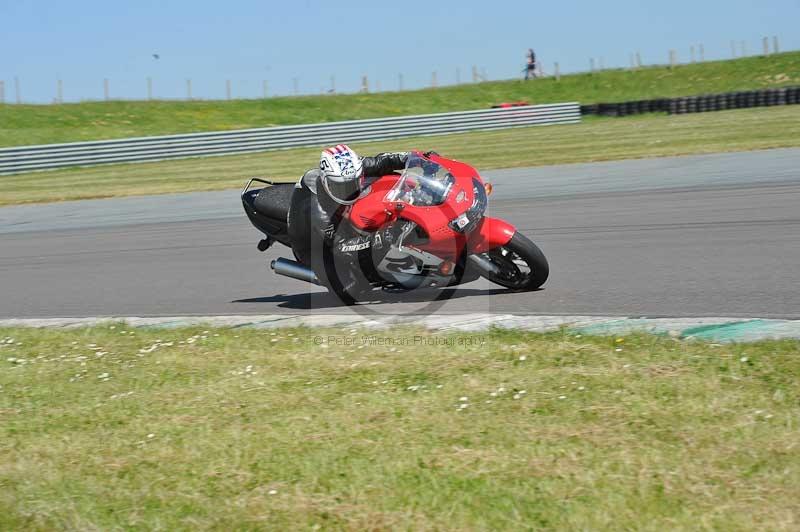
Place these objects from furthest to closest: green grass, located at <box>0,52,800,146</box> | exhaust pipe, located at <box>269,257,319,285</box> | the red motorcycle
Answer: green grass, located at <box>0,52,800,146</box>
exhaust pipe, located at <box>269,257,319,285</box>
the red motorcycle

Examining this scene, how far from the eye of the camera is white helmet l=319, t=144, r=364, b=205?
7793 millimetres

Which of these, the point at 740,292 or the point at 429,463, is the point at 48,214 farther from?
the point at 429,463

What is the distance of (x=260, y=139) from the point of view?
1240 inches

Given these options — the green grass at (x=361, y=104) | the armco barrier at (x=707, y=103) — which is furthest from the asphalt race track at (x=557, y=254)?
the green grass at (x=361, y=104)

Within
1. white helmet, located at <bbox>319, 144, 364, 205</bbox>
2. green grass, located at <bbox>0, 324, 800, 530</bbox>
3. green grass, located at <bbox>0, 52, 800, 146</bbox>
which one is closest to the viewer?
green grass, located at <bbox>0, 324, 800, 530</bbox>

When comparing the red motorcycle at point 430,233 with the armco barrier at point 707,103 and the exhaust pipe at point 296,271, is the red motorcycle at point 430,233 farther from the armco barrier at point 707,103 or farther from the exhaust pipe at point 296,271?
the armco barrier at point 707,103

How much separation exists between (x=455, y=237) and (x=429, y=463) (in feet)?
11.4

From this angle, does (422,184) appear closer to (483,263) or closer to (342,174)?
(342,174)

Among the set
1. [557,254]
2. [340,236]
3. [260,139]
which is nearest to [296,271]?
[340,236]

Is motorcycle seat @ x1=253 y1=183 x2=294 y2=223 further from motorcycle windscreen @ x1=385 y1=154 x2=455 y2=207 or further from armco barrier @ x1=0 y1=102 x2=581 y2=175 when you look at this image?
armco barrier @ x1=0 y1=102 x2=581 y2=175

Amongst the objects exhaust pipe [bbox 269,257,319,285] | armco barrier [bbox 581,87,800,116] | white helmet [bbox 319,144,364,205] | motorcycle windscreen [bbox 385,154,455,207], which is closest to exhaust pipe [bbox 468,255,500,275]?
motorcycle windscreen [bbox 385,154,455,207]

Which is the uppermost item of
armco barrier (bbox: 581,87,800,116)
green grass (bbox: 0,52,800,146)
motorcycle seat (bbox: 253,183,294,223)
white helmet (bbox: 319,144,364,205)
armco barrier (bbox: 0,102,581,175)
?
green grass (bbox: 0,52,800,146)

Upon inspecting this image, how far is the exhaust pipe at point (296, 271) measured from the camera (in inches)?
331

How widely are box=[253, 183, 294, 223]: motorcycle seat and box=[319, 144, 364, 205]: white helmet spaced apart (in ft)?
2.24
